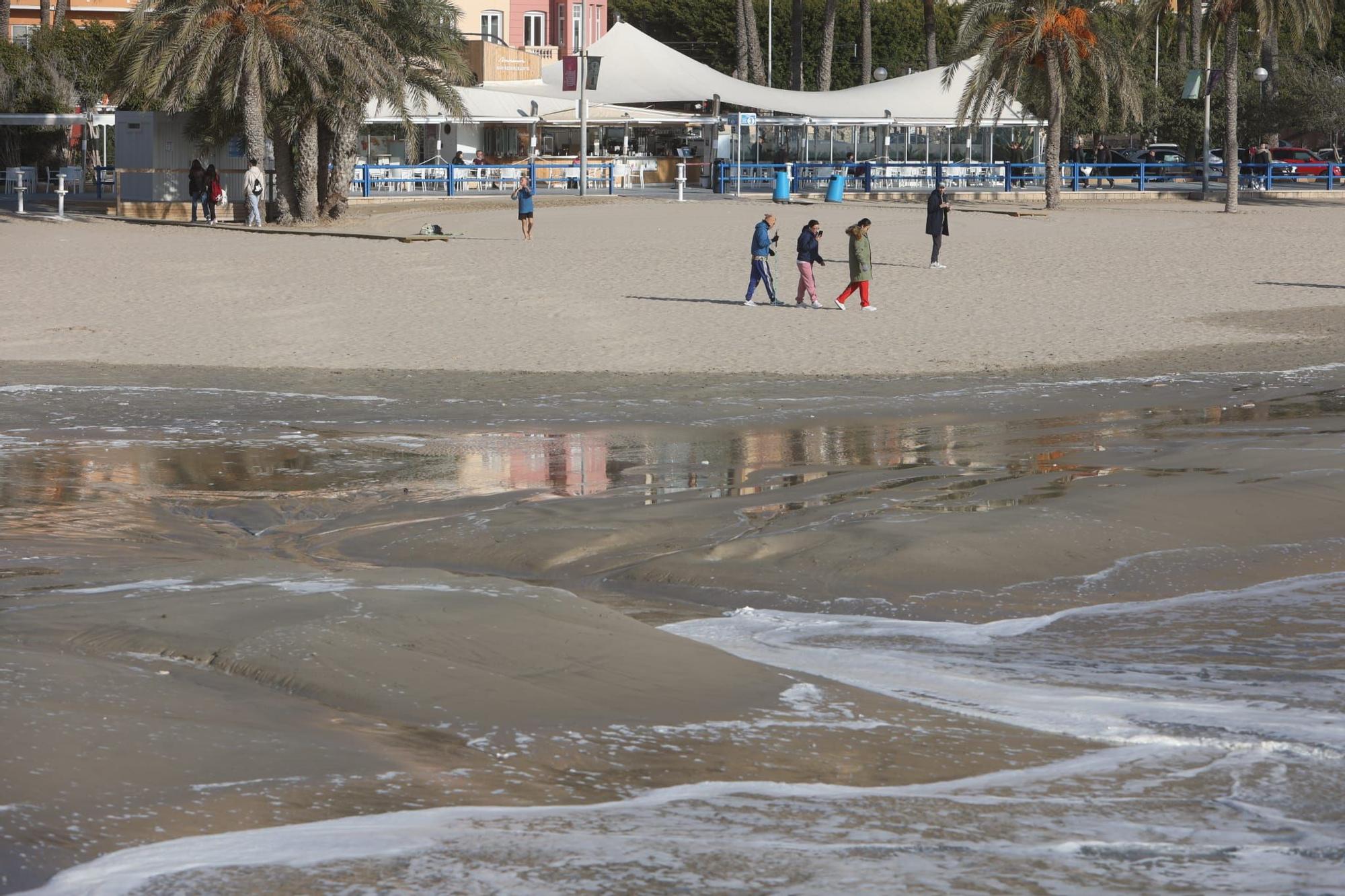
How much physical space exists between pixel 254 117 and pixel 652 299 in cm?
1438

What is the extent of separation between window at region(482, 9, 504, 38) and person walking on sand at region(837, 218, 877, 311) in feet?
145

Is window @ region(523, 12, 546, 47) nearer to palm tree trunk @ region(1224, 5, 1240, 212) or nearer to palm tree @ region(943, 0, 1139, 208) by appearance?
palm tree @ region(943, 0, 1139, 208)

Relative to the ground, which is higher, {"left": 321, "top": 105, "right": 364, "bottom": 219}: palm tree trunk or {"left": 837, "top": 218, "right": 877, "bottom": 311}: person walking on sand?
{"left": 321, "top": 105, "right": 364, "bottom": 219}: palm tree trunk

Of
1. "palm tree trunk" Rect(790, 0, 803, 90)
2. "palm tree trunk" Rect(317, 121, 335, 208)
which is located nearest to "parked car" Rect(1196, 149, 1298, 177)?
"palm tree trunk" Rect(790, 0, 803, 90)

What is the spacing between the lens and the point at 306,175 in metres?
36.2

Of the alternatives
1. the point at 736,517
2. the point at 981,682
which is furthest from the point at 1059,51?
the point at 981,682

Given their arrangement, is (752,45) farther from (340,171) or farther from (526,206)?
(526,206)

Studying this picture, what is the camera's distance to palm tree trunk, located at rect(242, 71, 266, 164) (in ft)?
109

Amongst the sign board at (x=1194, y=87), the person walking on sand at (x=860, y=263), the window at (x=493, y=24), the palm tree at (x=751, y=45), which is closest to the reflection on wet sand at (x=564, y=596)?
the person walking on sand at (x=860, y=263)

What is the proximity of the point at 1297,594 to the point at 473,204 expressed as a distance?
36402 millimetres

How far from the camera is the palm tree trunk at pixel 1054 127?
133ft

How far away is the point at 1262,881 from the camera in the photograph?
15.5 ft

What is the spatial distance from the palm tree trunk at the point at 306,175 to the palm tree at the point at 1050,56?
16.3 meters

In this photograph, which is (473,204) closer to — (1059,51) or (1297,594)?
(1059,51)
